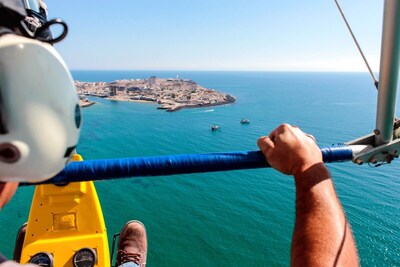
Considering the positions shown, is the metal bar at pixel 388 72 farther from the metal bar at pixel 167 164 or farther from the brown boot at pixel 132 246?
the brown boot at pixel 132 246

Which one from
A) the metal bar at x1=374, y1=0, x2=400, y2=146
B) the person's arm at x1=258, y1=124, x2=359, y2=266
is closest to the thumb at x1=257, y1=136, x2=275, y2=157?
the person's arm at x1=258, y1=124, x2=359, y2=266

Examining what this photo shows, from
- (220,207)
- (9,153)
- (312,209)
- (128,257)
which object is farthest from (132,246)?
(220,207)

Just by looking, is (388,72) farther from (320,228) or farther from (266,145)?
(320,228)

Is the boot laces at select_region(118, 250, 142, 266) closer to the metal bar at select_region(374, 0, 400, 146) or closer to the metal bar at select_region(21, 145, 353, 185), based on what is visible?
the metal bar at select_region(21, 145, 353, 185)

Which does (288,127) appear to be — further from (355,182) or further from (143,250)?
(355,182)

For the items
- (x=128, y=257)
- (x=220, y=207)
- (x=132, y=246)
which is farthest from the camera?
(x=220, y=207)

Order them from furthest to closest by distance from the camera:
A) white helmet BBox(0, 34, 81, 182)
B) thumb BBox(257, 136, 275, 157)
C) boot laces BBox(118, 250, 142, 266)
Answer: boot laces BBox(118, 250, 142, 266), thumb BBox(257, 136, 275, 157), white helmet BBox(0, 34, 81, 182)

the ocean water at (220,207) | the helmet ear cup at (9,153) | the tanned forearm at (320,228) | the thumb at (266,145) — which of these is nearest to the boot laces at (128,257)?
the thumb at (266,145)

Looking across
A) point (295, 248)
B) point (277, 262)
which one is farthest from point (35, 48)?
point (277, 262)
